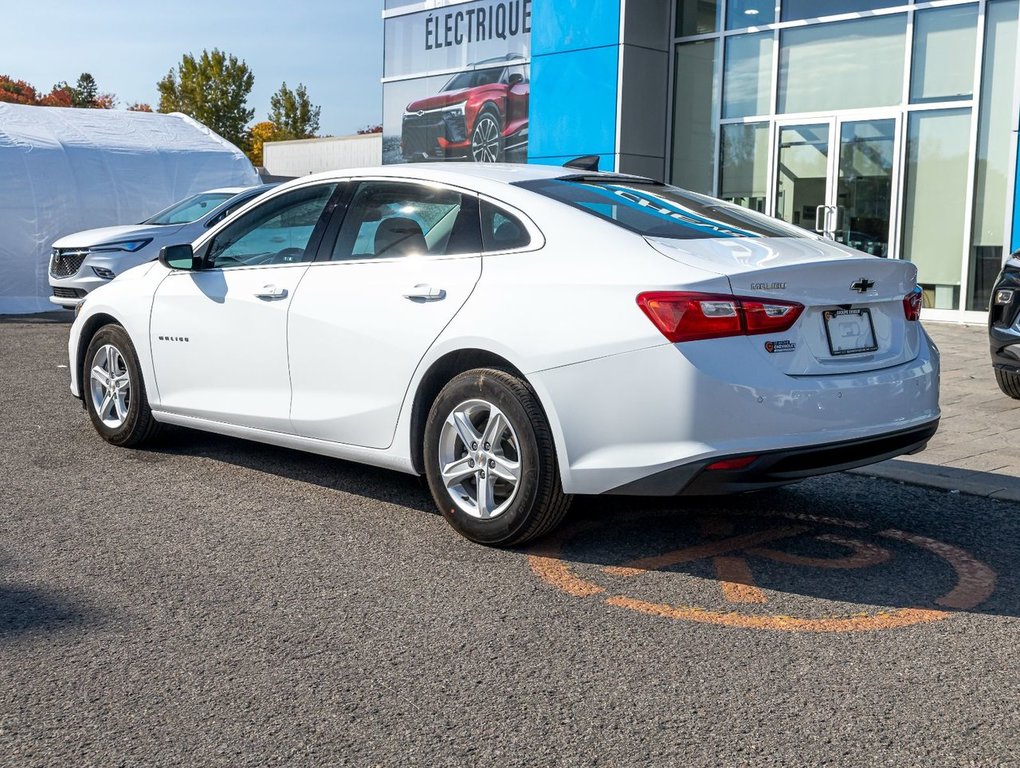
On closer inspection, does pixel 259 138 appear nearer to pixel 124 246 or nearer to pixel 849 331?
pixel 124 246

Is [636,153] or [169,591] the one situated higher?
[636,153]

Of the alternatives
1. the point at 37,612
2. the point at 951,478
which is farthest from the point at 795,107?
the point at 37,612

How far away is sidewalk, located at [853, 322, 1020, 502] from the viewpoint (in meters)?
5.71

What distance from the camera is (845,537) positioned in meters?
4.78

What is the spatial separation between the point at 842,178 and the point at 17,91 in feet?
258

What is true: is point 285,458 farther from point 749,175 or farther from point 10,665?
point 749,175

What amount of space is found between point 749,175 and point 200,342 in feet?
39.1

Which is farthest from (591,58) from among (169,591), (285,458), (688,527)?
(169,591)

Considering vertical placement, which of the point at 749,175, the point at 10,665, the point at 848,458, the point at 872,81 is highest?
the point at 872,81

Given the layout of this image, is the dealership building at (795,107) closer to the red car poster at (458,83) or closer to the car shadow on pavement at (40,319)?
the red car poster at (458,83)

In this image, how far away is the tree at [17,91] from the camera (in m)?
79.1

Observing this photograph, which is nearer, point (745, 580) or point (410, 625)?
point (410, 625)

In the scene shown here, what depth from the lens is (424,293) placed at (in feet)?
15.5

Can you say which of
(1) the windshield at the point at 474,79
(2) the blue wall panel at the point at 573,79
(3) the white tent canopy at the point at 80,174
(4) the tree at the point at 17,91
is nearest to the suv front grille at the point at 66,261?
(3) the white tent canopy at the point at 80,174
